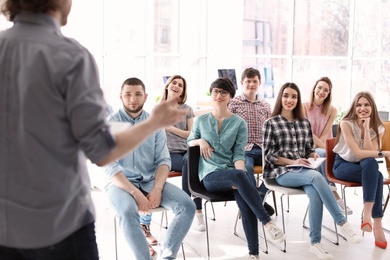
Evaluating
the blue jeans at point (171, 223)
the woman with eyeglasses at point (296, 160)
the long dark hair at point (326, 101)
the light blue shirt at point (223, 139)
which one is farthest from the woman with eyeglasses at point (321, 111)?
the blue jeans at point (171, 223)

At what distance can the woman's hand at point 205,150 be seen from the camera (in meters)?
4.26

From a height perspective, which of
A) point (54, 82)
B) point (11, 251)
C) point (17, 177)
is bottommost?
point (11, 251)

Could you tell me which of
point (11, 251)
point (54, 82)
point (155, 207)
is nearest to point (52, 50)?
point (54, 82)

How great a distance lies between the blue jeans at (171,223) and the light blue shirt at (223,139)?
0.56 meters

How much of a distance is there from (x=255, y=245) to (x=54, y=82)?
2848 mm

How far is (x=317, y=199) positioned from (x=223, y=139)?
32.4 inches

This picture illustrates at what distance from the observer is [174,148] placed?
510 centimetres

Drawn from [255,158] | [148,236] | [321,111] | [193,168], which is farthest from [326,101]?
[148,236]

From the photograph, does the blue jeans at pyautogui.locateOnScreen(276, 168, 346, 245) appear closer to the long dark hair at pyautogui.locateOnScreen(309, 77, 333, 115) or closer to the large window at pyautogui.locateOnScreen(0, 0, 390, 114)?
the long dark hair at pyautogui.locateOnScreen(309, 77, 333, 115)

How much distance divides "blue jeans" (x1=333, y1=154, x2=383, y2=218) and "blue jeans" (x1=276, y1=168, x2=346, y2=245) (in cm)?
39

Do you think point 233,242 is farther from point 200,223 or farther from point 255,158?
point 255,158

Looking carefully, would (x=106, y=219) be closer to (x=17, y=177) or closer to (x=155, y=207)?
(x=155, y=207)

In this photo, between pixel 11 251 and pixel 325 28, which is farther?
pixel 325 28

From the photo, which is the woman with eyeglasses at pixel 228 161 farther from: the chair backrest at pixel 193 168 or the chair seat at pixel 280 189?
the chair seat at pixel 280 189
